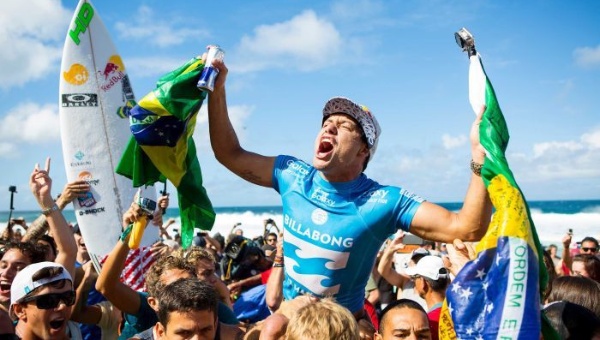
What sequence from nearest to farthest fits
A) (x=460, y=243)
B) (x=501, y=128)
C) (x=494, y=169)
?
(x=494, y=169) < (x=501, y=128) < (x=460, y=243)

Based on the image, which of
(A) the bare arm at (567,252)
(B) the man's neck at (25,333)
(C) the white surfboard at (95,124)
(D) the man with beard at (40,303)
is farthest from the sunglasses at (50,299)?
(A) the bare arm at (567,252)

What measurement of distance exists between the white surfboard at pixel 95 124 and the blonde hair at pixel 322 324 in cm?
295

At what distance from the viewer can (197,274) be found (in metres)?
4.04

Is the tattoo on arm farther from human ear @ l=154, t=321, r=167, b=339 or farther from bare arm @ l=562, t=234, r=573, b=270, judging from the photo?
bare arm @ l=562, t=234, r=573, b=270

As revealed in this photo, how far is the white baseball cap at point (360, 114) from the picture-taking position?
10.4 ft

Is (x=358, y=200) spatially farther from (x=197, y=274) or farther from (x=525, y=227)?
(x=197, y=274)

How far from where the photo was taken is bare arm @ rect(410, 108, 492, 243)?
2625 mm

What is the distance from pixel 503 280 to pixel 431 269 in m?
2.52

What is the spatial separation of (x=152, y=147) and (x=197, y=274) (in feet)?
3.33

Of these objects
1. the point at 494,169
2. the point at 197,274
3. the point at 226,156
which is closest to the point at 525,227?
the point at 494,169

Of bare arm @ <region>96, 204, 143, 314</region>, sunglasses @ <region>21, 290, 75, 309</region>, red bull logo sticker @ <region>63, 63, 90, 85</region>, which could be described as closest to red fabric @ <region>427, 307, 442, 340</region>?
bare arm @ <region>96, 204, 143, 314</region>

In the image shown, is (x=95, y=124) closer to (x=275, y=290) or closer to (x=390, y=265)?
(x=275, y=290)

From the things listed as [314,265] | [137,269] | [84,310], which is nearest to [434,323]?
[314,265]

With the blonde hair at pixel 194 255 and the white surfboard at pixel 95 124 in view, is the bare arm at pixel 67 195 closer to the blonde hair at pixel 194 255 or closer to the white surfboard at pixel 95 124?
the white surfboard at pixel 95 124
